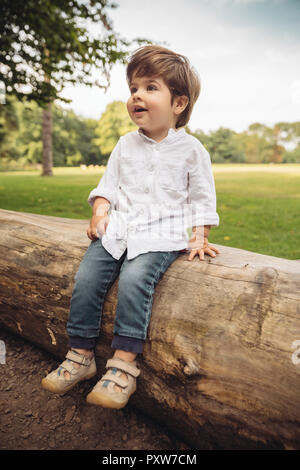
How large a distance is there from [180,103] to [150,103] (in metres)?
0.26

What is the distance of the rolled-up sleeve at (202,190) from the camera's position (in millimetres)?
2053

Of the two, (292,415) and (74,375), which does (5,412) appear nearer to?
(74,375)

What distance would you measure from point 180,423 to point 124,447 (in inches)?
13.8

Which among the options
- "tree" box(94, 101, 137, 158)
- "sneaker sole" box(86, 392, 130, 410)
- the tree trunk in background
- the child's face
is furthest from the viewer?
"tree" box(94, 101, 137, 158)

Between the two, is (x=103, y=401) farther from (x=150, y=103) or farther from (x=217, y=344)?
(x=150, y=103)

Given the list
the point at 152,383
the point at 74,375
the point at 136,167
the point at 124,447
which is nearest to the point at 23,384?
the point at 74,375

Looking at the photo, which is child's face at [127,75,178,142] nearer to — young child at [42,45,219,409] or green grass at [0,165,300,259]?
young child at [42,45,219,409]

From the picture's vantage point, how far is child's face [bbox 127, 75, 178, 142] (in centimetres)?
193

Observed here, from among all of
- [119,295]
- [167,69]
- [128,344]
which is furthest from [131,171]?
[128,344]

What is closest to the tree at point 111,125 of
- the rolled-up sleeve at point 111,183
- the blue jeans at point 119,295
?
the rolled-up sleeve at point 111,183

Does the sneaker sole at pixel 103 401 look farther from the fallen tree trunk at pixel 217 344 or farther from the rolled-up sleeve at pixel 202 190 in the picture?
the rolled-up sleeve at pixel 202 190

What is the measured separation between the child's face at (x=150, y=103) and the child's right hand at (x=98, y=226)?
2.14ft

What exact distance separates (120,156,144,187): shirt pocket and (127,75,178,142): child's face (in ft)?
0.75

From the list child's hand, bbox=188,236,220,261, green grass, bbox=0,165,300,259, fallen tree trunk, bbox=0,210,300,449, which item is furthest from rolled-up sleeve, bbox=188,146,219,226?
green grass, bbox=0,165,300,259
